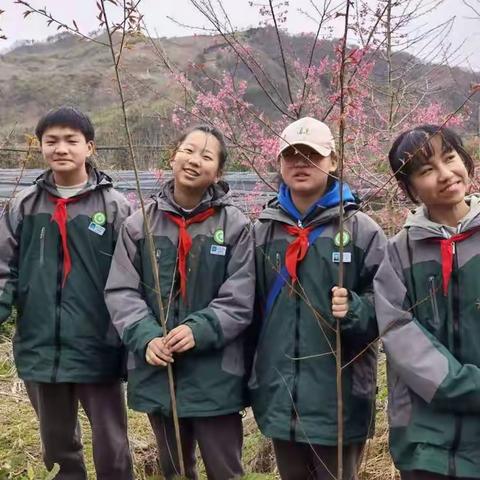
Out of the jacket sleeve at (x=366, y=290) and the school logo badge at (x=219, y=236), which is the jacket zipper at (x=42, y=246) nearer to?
the school logo badge at (x=219, y=236)

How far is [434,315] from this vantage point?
2045 mm

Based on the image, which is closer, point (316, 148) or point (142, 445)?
point (316, 148)

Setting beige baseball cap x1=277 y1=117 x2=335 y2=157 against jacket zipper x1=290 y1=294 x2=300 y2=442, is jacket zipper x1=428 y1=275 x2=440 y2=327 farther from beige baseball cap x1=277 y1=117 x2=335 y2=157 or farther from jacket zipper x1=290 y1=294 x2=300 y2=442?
beige baseball cap x1=277 y1=117 x2=335 y2=157

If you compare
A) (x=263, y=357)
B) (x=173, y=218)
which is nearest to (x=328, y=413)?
(x=263, y=357)

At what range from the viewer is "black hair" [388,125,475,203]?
2094mm

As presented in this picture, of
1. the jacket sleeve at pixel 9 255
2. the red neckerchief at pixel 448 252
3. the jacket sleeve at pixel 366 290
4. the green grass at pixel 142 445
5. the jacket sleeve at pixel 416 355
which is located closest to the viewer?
the jacket sleeve at pixel 416 355

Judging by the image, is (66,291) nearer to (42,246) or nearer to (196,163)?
(42,246)

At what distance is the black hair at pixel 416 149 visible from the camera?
2.09 meters

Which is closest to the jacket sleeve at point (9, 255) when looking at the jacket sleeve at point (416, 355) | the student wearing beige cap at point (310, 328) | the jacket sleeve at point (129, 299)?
the jacket sleeve at point (129, 299)

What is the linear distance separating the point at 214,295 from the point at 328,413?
0.63 meters

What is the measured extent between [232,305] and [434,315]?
762 millimetres

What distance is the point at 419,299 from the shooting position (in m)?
2.08

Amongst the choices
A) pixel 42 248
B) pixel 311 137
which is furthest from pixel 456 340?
pixel 42 248

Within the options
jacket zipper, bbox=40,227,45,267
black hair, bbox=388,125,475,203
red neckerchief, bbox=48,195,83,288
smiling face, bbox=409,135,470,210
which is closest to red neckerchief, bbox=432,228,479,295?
smiling face, bbox=409,135,470,210
